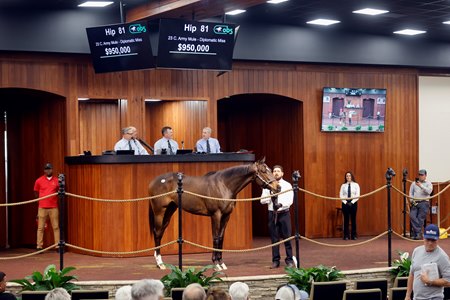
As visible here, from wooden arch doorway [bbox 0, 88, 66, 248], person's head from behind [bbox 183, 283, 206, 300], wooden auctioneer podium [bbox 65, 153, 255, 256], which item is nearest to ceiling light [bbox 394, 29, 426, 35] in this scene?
wooden auctioneer podium [bbox 65, 153, 255, 256]

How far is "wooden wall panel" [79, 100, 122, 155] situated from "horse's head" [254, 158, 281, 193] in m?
5.45

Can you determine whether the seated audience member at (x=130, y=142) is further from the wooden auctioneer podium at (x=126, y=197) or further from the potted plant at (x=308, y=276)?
the potted plant at (x=308, y=276)

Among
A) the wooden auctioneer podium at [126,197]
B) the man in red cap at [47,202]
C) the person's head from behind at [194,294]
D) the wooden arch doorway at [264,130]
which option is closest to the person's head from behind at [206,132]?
the wooden auctioneer podium at [126,197]

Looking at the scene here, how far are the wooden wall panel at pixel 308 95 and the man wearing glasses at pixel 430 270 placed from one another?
9545 mm

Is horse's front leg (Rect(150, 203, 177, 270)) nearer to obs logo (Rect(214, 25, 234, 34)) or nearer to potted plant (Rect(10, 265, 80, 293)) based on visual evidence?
potted plant (Rect(10, 265, 80, 293))

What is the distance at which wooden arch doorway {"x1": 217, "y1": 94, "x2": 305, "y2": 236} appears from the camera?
67.7ft

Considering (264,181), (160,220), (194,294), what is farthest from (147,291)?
(160,220)

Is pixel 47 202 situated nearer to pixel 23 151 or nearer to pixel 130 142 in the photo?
pixel 130 142

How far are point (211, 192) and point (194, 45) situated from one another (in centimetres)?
321

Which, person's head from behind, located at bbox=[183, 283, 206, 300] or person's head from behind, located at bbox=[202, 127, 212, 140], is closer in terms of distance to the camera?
person's head from behind, located at bbox=[183, 283, 206, 300]

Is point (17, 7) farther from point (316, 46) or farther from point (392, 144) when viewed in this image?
point (392, 144)

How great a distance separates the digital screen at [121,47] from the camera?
16.2 meters

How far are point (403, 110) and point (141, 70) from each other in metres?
6.66

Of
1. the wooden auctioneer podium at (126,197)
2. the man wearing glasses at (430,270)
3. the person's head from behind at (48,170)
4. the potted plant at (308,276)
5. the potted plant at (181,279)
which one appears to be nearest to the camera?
the man wearing glasses at (430,270)
